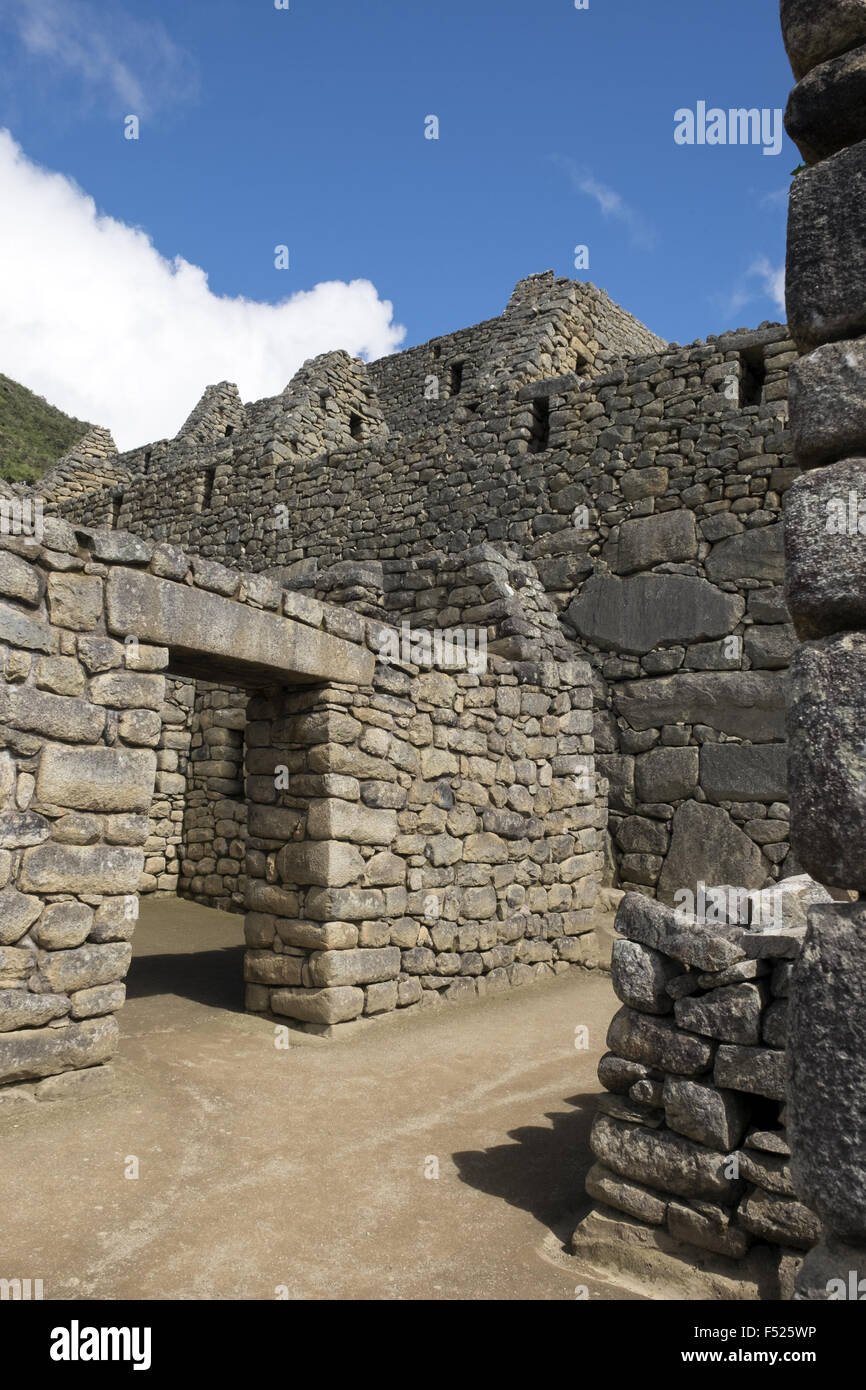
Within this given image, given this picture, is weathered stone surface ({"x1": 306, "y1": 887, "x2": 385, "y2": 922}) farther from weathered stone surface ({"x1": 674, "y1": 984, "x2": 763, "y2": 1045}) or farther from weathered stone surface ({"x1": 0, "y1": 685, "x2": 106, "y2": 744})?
weathered stone surface ({"x1": 674, "y1": 984, "x2": 763, "y2": 1045})

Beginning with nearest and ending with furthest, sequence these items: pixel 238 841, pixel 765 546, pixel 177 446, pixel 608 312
A: pixel 765 546 → pixel 238 841 → pixel 608 312 → pixel 177 446

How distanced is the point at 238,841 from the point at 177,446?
12.5m

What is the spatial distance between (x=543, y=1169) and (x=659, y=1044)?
3.82ft

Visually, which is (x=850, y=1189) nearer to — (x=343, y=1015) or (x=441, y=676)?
(x=343, y=1015)

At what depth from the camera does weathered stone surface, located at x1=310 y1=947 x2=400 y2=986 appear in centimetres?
598

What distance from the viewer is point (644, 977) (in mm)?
3369

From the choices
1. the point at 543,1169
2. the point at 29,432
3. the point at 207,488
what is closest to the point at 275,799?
the point at 543,1169

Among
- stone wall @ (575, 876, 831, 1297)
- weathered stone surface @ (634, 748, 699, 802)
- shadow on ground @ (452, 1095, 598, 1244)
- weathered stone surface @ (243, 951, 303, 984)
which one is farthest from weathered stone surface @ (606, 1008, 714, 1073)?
weathered stone surface @ (634, 748, 699, 802)

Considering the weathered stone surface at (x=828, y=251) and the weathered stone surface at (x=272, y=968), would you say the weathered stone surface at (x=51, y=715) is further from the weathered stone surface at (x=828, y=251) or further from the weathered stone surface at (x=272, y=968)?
the weathered stone surface at (x=828, y=251)

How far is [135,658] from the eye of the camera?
4.84m

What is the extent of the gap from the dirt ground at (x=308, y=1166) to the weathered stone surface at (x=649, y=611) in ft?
14.2

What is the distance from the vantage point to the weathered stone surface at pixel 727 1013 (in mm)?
3078

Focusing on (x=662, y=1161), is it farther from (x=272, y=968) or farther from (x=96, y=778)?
(x=272, y=968)

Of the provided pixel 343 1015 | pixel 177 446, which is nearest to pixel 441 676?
pixel 343 1015
